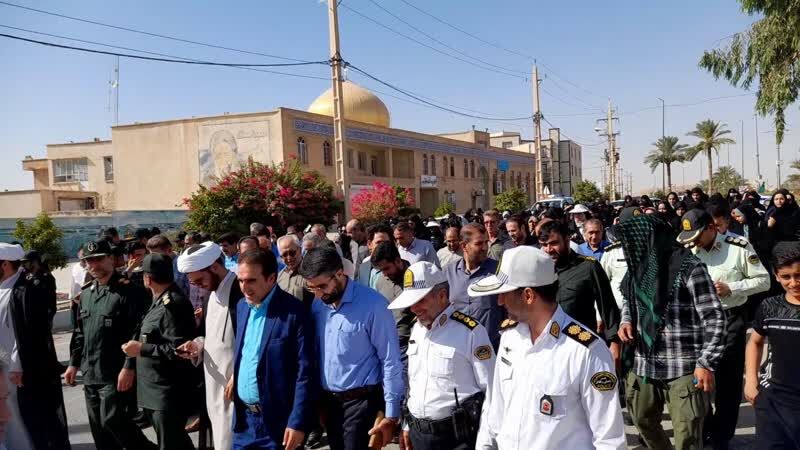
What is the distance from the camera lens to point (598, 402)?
7.26ft

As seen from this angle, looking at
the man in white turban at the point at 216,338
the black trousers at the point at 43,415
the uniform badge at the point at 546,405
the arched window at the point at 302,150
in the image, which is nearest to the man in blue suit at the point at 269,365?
the man in white turban at the point at 216,338

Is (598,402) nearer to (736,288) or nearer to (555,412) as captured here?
(555,412)

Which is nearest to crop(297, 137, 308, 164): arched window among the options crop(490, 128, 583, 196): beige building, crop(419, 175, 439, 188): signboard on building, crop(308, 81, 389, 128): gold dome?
crop(308, 81, 389, 128): gold dome

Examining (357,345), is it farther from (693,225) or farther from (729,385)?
(729,385)

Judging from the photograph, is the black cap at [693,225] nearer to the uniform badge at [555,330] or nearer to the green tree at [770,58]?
the uniform badge at [555,330]

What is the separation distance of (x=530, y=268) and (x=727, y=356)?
9.33ft

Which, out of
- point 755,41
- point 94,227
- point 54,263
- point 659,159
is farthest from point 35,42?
point 659,159

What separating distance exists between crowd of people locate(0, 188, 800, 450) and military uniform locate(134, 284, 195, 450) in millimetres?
13

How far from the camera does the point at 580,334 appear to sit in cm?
230

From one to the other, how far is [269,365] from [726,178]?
286 feet

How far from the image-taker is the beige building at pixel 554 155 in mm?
68500

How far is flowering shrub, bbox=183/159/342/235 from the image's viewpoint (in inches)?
741

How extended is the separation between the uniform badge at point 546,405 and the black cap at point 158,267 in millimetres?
2874

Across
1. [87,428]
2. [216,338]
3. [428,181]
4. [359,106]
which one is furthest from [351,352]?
[428,181]
